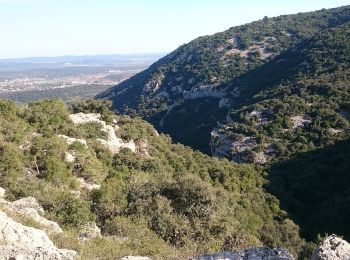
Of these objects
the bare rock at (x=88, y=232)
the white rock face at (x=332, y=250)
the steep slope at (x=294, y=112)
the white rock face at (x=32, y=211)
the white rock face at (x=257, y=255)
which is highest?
the white rock face at (x=332, y=250)

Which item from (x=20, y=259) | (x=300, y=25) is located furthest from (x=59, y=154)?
(x=300, y=25)

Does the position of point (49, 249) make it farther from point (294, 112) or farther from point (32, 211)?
point (294, 112)

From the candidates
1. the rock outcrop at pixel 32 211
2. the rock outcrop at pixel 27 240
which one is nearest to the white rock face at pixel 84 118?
the rock outcrop at pixel 32 211

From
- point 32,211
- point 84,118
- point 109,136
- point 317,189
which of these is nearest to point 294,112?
point 317,189

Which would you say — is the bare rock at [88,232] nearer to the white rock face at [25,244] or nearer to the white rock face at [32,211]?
the white rock face at [32,211]

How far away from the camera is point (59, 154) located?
34.1 metres

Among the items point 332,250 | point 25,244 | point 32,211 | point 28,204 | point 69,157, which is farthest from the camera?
point 69,157

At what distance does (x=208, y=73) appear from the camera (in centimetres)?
13162

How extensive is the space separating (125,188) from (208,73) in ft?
342

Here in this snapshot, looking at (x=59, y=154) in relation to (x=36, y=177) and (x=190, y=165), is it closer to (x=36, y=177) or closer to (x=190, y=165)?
(x=36, y=177)

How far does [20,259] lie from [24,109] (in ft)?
107

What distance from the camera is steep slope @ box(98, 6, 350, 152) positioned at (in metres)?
108

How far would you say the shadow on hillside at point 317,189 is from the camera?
43844 millimetres

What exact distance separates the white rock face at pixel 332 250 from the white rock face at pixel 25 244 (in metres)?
6.75
